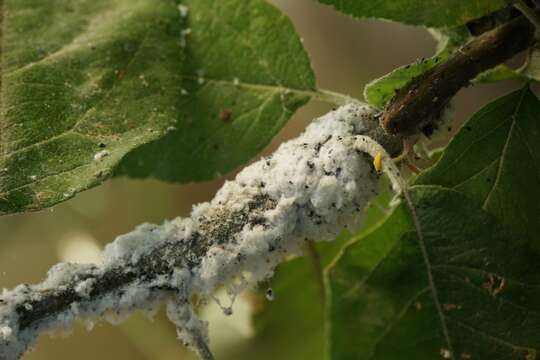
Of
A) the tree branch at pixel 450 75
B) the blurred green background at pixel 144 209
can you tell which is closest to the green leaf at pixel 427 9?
the tree branch at pixel 450 75

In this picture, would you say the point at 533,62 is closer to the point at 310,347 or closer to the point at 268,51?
the point at 268,51

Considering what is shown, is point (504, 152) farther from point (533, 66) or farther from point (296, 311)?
point (296, 311)

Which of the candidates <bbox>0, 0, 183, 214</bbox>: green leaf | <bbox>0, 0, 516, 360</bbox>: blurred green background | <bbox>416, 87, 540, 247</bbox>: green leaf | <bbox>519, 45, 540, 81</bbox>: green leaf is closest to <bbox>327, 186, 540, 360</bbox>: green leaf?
<bbox>416, 87, 540, 247</bbox>: green leaf

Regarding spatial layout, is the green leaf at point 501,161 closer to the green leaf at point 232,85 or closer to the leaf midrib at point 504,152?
the leaf midrib at point 504,152

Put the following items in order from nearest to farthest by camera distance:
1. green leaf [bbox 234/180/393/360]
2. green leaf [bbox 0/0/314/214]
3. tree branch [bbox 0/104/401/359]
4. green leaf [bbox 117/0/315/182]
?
tree branch [bbox 0/104/401/359]
green leaf [bbox 0/0/314/214]
green leaf [bbox 117/0/315/182]
green leaf [bbox 234/180/393/360]

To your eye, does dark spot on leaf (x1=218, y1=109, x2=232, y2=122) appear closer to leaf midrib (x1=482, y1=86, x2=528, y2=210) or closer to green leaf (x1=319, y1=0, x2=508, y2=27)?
green leaf (x1=319, y1=0, x2=508, y2=27)

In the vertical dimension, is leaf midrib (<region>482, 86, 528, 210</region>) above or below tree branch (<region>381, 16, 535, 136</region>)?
below

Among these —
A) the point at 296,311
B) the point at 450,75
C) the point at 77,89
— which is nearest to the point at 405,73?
the point at 450,75
